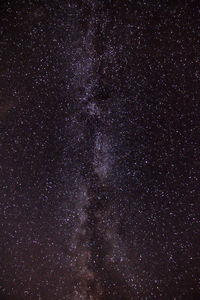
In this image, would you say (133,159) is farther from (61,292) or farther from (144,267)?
(61,292)

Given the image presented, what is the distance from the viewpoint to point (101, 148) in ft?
2.67

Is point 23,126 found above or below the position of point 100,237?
above

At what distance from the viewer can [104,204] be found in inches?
32.5

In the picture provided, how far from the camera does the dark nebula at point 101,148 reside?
782mm

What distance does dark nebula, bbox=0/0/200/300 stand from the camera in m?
0.78

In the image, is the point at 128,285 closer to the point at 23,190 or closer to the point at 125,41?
the point at 23,190

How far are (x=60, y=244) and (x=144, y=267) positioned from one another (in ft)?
0.82

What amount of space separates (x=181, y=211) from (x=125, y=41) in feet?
1.61

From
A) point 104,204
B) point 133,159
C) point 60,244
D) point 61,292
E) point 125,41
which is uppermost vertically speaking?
point 125,41

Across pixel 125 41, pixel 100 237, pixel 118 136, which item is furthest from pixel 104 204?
pixel 125 41

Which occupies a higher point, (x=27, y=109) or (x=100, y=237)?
(x=27, y=109)

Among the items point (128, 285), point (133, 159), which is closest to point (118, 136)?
point (133, 159)

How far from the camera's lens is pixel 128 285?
2.73 ft

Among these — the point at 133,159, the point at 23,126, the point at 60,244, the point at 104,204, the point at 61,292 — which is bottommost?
the point at 61,292
